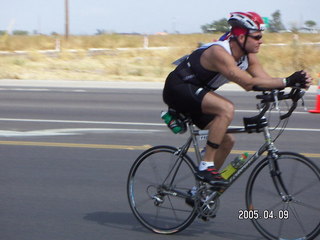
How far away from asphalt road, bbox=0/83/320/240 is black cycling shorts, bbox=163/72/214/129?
101cm

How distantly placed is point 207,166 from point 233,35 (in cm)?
104

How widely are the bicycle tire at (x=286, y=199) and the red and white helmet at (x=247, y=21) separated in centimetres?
98

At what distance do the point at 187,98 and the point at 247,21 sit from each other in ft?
2.47

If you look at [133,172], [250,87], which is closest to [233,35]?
[250,87]

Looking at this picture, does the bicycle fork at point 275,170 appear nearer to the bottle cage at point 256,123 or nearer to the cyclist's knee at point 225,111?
the bottle cage at point 256,123

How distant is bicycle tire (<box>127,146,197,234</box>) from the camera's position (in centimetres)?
578

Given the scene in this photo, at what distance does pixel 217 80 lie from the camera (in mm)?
5500

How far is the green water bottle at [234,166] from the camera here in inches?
214

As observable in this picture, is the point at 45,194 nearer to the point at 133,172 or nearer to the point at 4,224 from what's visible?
the point at 4,224

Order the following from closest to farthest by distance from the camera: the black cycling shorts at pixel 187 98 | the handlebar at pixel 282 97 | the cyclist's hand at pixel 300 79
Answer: the cyclist's hand at pixel 300 79 → the handlebar at pixel 282 97 → the black cycling shorts at pixel 187 98

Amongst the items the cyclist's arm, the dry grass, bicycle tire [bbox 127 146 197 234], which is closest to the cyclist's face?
the cyclist's arm

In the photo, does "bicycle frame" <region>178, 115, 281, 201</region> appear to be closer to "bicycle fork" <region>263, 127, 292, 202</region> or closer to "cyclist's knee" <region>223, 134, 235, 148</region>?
"bicycle fork" <region>263, 127, 292, 202</region>

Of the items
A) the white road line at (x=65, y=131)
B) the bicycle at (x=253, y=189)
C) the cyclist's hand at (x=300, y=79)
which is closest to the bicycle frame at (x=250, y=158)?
the bicycle at (x=253, y=189)

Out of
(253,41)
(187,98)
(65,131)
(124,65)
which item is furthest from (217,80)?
(124,65)
